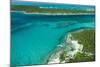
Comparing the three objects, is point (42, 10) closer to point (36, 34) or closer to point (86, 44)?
point (36, 34)

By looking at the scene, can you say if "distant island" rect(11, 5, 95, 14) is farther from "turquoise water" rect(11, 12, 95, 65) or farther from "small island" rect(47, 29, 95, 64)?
"small island" rect(47, 29, 95, 64)

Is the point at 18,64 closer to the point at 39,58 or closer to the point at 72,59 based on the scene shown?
the point at 39,58

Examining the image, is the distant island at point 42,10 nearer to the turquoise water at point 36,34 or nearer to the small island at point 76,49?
the turquoise water at point 36,34

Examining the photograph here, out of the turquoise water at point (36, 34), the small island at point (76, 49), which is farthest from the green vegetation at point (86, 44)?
the turquoise water at point (36, 34)

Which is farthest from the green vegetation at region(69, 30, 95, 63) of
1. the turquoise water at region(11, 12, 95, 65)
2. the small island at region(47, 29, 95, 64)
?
the turquoise water at region(11, 12, 95, 65)

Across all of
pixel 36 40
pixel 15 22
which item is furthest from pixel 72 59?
pixel 15 22
